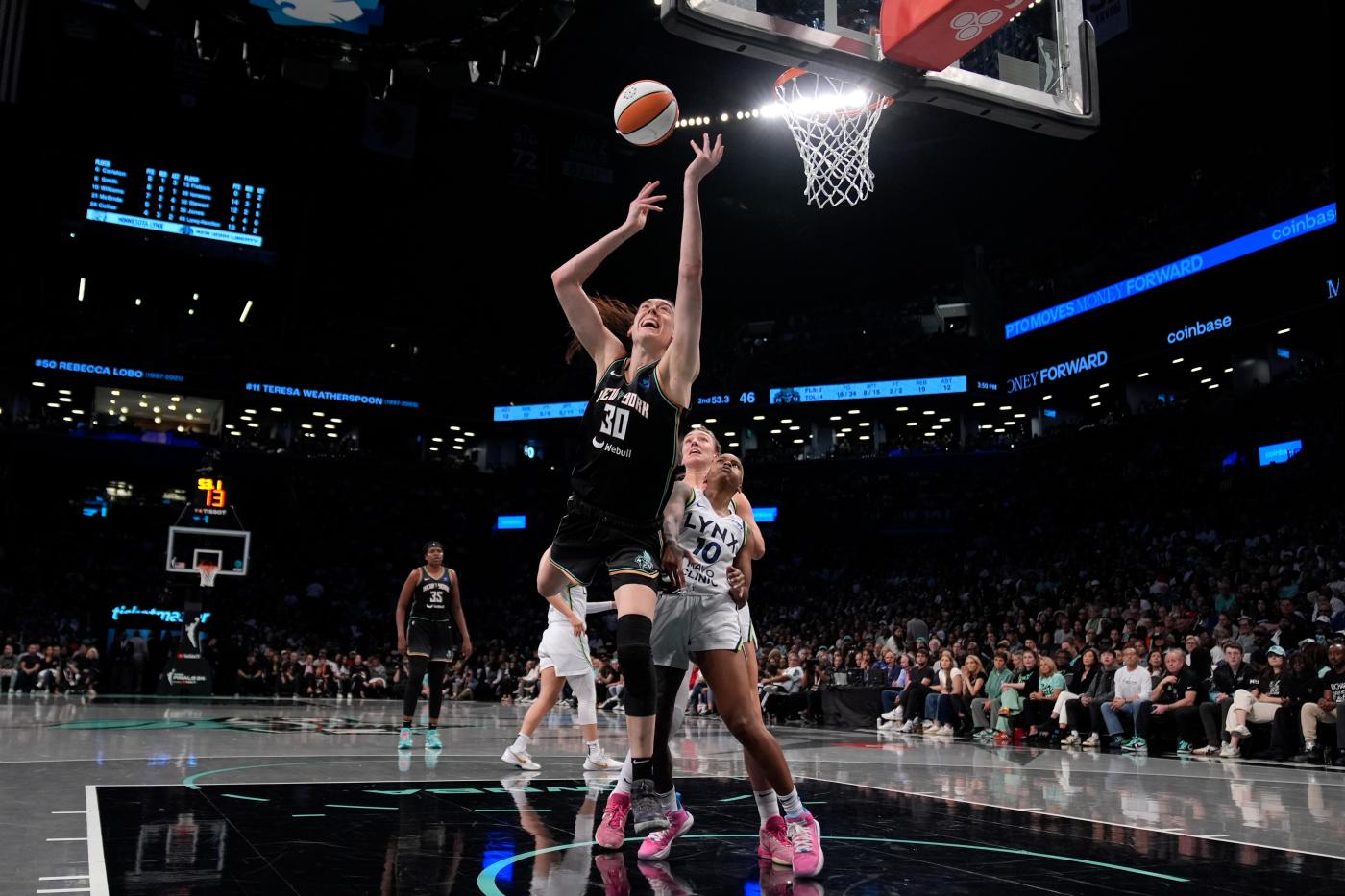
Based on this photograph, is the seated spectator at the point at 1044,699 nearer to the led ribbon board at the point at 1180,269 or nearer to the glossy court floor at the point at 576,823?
the glossy court floor at the point at 576,823

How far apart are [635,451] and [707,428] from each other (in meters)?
9.72

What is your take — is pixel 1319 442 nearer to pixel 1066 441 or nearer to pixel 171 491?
pixel 1066 441

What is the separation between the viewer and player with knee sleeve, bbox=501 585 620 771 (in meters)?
7.75

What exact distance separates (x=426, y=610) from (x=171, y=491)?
3304 centimetres

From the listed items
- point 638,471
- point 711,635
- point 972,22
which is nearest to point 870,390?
point 972,22

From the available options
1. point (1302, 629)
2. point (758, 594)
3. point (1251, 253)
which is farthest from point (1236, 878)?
point (758, 594)

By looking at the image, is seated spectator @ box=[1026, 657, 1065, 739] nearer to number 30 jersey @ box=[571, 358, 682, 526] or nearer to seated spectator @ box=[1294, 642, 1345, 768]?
seated spectator @ box=[1294, 642, 1345, 768]

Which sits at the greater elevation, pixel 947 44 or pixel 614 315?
pixel 947 44

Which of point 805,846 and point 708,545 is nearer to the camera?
point 805,846

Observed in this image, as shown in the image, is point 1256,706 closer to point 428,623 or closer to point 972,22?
point 972,22

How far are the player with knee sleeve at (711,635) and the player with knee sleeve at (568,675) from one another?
330cm

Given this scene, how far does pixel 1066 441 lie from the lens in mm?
31812

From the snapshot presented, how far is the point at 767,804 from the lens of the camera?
4.24 m

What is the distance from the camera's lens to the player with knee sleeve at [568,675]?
305 inches
